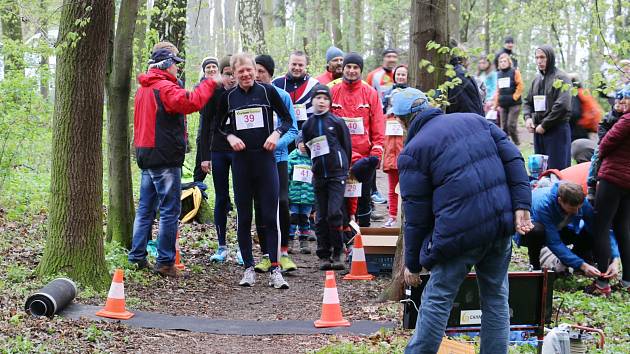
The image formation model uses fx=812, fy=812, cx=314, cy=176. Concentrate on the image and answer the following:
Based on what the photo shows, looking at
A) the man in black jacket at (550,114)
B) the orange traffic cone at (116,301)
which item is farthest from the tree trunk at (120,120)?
the man in black jacket at (550,114)

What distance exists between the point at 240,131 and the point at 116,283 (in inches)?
90.1

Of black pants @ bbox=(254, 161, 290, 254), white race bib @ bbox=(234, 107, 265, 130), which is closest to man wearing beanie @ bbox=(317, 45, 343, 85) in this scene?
black pants @ bbox=(254, 161, 290, 254)

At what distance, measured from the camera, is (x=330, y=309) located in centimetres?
700

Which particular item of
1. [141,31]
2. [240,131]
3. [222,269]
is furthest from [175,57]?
[141,31]

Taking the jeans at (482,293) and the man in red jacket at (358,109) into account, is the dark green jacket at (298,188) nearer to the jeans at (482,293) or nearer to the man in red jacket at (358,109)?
the man in red jacket at (358,109)

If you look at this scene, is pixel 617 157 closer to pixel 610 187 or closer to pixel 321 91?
pixel 610 187

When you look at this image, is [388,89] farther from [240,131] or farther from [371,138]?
[240,131]

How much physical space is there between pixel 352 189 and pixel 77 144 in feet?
12.1

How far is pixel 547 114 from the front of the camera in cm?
1180

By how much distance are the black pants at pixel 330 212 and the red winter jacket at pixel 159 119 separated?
70.3 inches

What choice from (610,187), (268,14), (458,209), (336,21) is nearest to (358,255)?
(610,187)

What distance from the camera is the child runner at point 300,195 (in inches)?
404

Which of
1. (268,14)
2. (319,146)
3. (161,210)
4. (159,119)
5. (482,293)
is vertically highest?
(268,14)

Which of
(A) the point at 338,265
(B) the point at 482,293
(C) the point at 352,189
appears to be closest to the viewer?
(B) the point at 482,293
